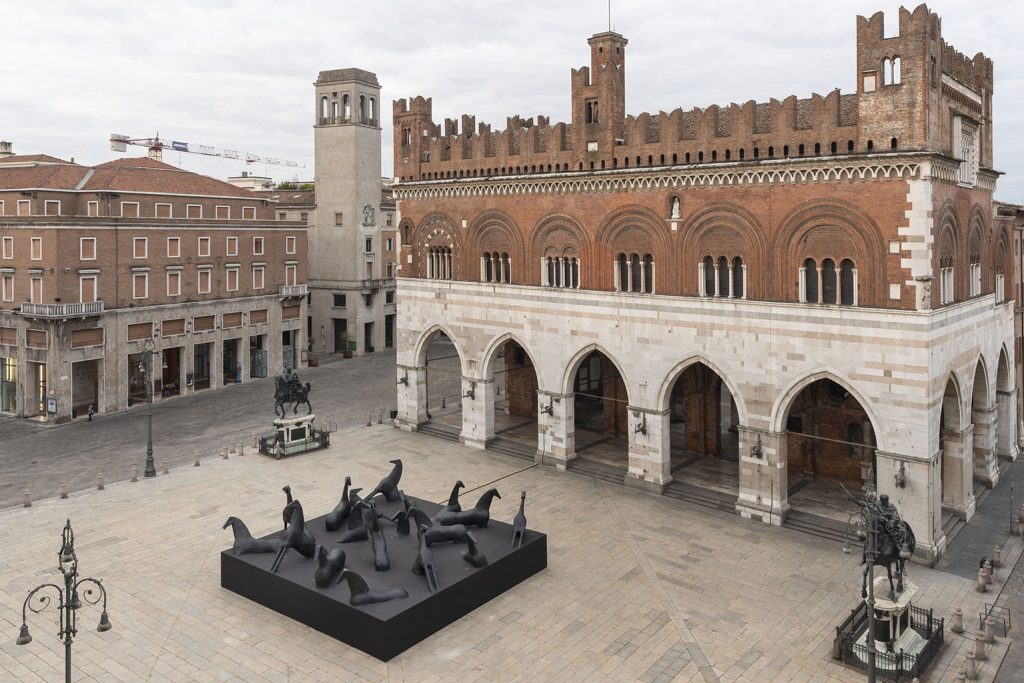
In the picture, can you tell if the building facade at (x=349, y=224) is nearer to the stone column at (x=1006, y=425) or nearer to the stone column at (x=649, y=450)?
the stone column at (x=649, y=450)

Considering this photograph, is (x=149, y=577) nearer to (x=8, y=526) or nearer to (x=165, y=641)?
(x=165, y=641)

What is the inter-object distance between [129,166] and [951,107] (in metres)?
44.9

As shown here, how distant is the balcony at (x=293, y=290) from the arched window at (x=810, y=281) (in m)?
39.0

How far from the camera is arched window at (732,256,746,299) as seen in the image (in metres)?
26.6

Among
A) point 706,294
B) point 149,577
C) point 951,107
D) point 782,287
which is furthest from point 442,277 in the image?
point 951,107

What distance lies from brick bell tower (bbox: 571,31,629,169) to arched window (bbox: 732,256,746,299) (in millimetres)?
6644

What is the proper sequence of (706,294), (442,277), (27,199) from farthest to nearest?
1. (27,199)
2. (442,277)
3. (706,294)

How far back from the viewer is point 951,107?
25.1m

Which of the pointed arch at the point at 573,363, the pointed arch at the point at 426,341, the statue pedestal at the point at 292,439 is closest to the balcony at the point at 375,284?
the pointed arch at the point at 426,341

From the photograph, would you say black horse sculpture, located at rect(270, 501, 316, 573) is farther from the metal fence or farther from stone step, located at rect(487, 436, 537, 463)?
stone step, located at rect(487, 436, 537, 463)

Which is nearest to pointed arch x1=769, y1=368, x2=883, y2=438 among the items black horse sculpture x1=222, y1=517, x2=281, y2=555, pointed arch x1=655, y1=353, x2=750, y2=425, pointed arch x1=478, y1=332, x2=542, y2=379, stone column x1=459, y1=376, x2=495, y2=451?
pointed arch x1=655, y1=353, x2=750, y2=425

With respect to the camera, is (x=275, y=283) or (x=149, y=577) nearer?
(x=149, y=577)

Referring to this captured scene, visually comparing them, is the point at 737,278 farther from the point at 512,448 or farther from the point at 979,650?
the point at 979,650

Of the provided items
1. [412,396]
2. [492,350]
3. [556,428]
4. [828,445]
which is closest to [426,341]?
[412,396]
